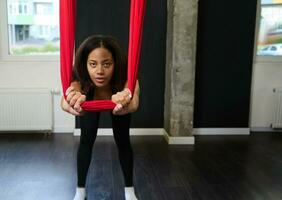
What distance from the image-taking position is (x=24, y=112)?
4.06m

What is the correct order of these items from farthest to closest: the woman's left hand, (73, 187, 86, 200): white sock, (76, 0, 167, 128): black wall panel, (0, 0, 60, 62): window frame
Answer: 1. (0, 0, 60, 62): window frame
2. (76, 0, 167, 128): black wall panel
3. (73, 187, 86, 200): white sock
4. the woman's left hand

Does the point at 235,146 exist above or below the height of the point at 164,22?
below

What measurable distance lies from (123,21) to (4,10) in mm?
1448

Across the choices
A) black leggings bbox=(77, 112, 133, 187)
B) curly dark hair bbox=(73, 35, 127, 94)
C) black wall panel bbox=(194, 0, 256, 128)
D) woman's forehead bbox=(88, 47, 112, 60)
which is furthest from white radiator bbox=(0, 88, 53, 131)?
woman's forehead bbox=(88, 47, 112, 60)

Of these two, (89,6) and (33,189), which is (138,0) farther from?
(89,6)

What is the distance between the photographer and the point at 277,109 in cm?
441

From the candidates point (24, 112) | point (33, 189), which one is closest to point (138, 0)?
point (33, 189)

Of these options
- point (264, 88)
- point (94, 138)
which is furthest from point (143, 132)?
point (94, 138)

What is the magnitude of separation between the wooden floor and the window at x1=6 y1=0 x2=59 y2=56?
109 cm

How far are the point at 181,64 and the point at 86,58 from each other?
1924 mm

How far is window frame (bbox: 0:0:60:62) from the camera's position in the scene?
4.09m

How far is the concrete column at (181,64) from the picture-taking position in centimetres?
367

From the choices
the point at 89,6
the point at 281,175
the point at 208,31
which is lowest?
the point at 281,175

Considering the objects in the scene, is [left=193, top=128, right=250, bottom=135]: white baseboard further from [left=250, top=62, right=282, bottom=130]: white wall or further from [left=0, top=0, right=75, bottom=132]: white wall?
[left=0, top=0, right=75, bottom=132]: white wall
